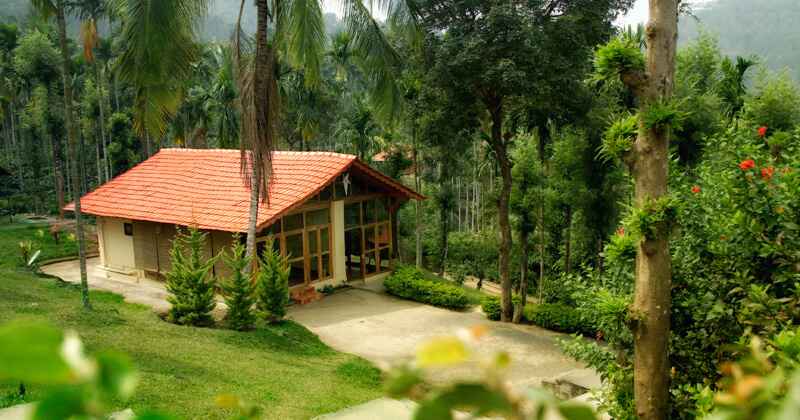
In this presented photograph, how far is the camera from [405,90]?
15812 mm

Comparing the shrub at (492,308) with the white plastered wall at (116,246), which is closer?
the shrub at (492,308)

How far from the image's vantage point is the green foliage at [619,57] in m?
4.72

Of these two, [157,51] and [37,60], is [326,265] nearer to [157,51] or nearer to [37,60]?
[157,51]

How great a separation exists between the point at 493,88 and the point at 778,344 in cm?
1136

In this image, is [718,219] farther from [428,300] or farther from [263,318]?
[428,300]

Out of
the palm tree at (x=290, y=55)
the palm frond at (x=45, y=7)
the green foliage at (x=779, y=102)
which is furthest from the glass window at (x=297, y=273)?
the green foliage at (x=779, y=102)

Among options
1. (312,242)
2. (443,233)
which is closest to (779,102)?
(312,242)

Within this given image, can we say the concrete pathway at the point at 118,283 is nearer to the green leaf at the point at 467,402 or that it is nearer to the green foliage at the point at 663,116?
the green foliage at the point at 663,116

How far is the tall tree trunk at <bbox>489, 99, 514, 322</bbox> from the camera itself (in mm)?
14852

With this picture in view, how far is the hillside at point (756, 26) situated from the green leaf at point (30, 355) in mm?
89385

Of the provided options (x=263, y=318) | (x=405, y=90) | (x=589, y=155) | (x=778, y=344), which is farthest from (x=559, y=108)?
(x=778, y=344)

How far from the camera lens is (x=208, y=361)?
9.77 metres

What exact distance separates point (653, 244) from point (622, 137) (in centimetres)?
81

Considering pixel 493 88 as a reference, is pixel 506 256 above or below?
below
